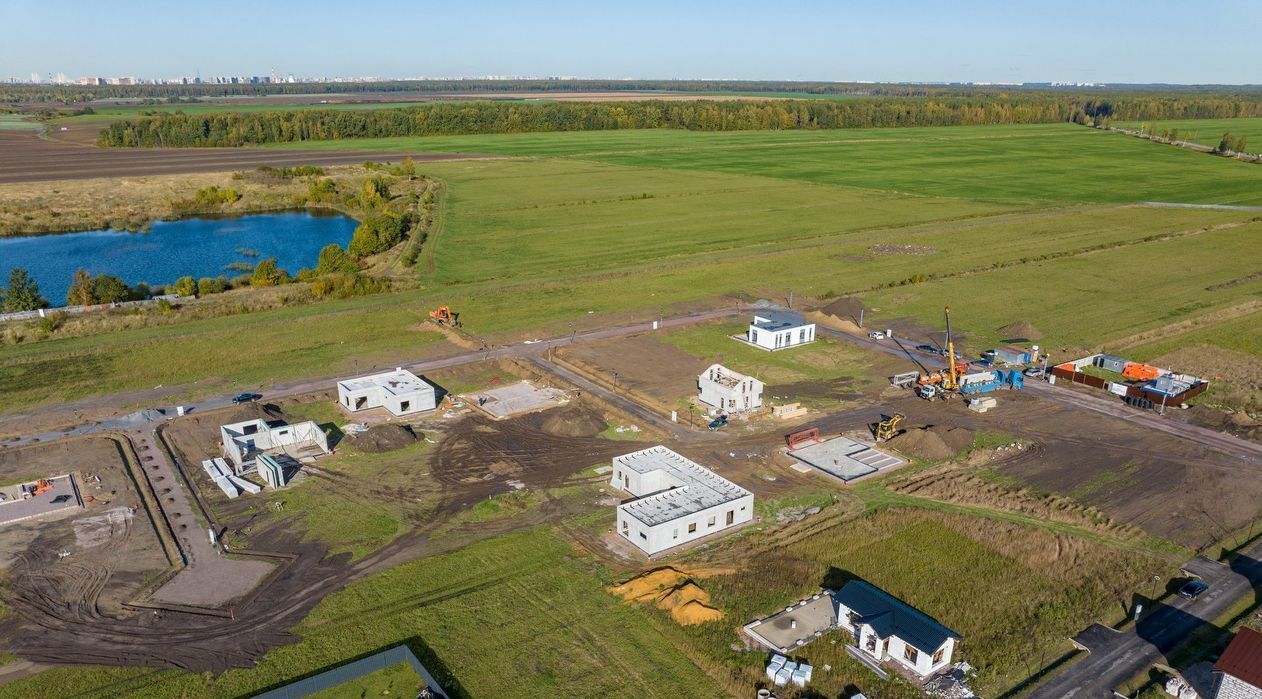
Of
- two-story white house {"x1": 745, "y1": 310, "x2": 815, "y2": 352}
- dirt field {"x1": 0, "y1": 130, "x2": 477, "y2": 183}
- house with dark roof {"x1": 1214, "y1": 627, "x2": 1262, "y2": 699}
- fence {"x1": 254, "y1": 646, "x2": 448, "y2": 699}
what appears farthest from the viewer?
dirt field {"x1": 0, "y1": 130, "x2": 477, "y2": 183}

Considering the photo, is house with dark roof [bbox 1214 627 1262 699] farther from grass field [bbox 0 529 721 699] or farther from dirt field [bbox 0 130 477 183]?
dirt field [bbox 0 130 477 183]

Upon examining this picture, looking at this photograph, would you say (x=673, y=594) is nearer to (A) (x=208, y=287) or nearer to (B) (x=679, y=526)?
(B) (x=679, y=526)

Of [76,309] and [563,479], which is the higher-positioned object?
[76,309]

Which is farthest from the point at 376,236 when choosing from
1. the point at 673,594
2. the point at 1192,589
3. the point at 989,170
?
the point at 989,170

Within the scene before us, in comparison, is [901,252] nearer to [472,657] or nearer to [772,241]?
[772,241]

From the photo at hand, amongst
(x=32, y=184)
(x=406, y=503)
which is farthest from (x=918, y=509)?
(x=32, y=184)

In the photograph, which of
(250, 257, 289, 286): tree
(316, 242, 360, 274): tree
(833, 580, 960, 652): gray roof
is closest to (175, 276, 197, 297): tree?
(250, 257, 289, 286): tree

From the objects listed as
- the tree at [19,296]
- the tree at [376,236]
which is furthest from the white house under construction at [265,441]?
the tree at [376,236]
